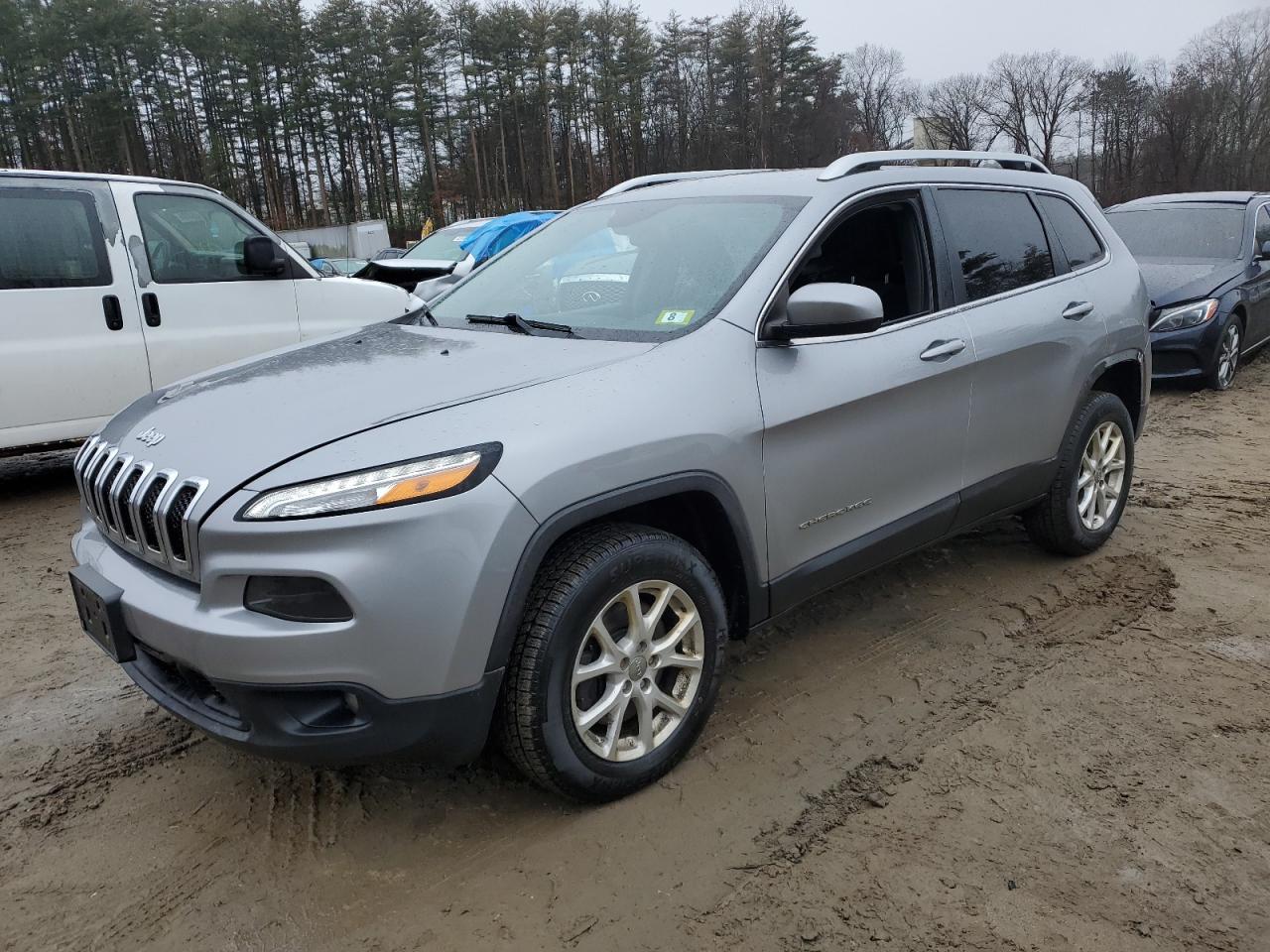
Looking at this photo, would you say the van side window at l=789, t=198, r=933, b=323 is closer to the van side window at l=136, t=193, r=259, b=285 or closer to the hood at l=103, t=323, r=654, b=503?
the hood at l=103, t=323, r=654, b=503

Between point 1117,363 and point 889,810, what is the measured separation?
108 inches

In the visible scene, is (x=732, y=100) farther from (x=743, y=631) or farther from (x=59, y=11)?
(x=743, y=631)

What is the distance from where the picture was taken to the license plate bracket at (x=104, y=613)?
243cm

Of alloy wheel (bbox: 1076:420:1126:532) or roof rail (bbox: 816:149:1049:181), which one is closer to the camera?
roof rail (bbox: 816:149:1049:181)

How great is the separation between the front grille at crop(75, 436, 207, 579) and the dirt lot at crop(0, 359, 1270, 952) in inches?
31.9

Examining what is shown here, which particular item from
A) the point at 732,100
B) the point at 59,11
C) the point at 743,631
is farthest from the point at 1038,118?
the point at 743,631

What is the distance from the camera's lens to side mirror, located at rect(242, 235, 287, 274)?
6176 millimetres

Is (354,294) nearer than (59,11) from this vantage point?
Yes

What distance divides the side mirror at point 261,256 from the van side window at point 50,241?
32.6 inches

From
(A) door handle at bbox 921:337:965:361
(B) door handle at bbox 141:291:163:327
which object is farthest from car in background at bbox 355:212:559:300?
(A) door handle at bbox 921:337:965:361

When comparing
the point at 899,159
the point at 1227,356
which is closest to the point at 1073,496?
the point at 899,159

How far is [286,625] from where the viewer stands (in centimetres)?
214

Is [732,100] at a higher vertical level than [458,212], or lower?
higher

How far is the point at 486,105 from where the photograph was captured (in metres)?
55.6
